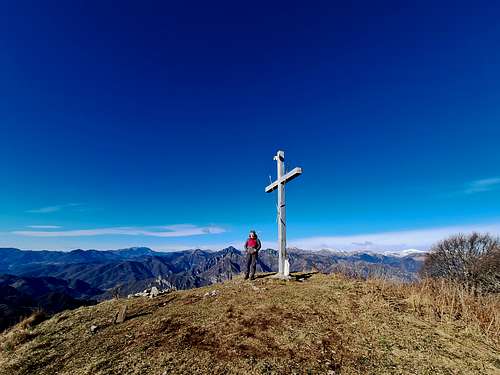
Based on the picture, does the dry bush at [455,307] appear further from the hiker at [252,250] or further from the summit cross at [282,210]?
the hiker at [252,250]

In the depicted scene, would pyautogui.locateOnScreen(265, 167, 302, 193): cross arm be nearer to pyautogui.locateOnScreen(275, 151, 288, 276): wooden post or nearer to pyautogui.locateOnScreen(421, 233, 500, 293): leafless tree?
pyautogui.locateOnScreen(275, 151, 288, 276): wooden post

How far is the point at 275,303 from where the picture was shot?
9.20m

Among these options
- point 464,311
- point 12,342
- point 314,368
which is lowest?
point 12,342

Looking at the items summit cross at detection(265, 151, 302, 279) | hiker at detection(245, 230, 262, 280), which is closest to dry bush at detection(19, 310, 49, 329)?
hiker at detection(245, 230, 262, 280)

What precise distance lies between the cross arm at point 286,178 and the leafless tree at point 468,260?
2959cm

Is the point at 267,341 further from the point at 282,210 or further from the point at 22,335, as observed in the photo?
the point at 282,210

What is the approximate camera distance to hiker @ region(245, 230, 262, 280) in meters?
15.2

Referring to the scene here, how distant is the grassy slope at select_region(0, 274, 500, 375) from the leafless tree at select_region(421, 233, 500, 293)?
106ft

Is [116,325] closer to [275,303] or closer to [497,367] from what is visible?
[275,303]

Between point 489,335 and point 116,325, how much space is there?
35.1 ft

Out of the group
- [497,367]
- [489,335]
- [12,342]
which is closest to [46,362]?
[12,342]

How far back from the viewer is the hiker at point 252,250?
1515 centimetres

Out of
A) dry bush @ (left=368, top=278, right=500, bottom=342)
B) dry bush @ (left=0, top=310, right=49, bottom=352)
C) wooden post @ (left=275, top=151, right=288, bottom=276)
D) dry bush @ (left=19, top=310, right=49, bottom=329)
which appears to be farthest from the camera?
wooden post @ (left=275, top=151, right=288, bottom=276)

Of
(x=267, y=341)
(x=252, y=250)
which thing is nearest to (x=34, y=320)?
(x=252, y=250)
